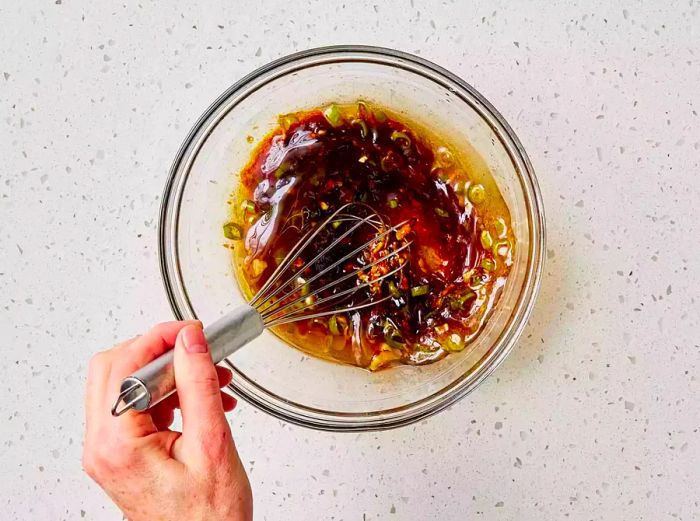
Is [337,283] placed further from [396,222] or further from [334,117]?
[334,117]

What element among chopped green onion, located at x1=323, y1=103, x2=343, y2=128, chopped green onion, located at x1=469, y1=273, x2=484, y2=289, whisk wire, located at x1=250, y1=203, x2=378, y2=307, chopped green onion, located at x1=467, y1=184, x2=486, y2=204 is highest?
chopped green onion, located at x1=323, y1=103, x2=343, y2=128

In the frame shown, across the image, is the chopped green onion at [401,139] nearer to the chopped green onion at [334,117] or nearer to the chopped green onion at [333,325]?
the chopped green onion at [334,117]

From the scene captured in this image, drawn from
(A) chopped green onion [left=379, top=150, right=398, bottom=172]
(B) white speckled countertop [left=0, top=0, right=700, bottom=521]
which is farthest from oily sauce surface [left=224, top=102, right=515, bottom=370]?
(B) white speckled countertop [left=0, top=0, right=700, bottom=521]

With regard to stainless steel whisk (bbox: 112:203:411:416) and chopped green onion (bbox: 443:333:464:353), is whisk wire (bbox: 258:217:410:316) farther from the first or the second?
chopped green onion (bbox: 443:333:464:353)

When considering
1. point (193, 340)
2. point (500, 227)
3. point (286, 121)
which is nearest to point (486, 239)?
point (500, 227)

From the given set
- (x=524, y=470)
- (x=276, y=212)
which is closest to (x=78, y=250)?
(x=276, y=212)

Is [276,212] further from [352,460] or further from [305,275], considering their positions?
[352,460]
